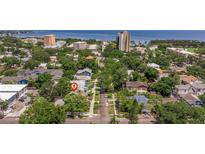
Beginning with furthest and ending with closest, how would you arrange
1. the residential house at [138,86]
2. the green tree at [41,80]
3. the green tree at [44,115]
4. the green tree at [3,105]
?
the residential house at [138,86] < the green tree at [41,80] < the green tree at [3,105] < the green tree at [44,115]

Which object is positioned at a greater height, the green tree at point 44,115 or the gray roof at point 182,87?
the green tree at point 44,115

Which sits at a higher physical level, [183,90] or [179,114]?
[179,114]

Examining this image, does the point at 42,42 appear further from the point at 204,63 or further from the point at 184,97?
the point at 184,97

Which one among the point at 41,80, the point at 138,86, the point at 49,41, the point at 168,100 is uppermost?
the point at 49,41

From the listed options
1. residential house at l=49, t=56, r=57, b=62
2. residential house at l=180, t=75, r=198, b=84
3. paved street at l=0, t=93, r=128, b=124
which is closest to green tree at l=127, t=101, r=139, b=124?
paved street at l=0, t=93, r=128, b=124

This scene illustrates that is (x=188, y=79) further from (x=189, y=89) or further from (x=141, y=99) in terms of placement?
(x=141, y=99)

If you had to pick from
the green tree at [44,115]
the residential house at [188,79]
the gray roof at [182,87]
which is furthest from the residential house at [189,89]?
the green tree at [44,115]

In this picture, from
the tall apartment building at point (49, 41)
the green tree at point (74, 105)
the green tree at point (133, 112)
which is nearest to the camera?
the green tree at point (133, 112)

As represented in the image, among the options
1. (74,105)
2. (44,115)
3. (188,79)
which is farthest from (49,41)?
(44,115)

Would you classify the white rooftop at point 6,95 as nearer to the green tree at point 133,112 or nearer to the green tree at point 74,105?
the green tree at point 74,105
